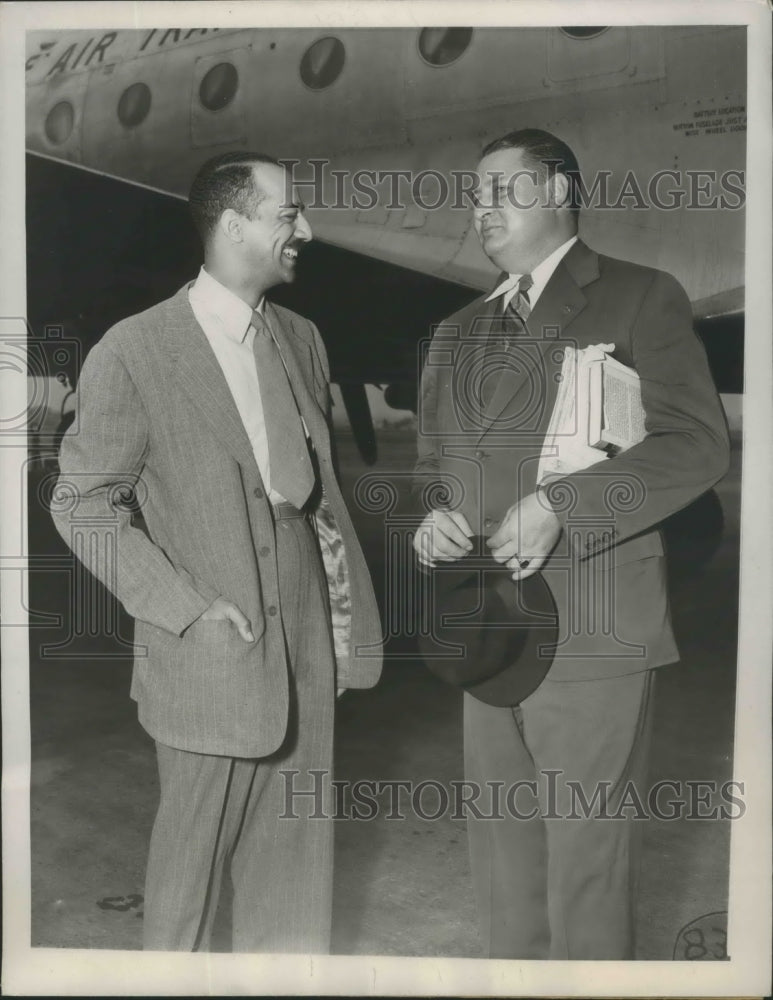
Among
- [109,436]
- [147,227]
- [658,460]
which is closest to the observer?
[109,436]

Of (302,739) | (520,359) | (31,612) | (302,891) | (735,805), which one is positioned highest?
(520,359)

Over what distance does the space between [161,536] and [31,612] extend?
0.43 m

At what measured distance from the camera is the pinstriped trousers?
1468 millimetres

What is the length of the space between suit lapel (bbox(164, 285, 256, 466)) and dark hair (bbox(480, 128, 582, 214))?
656mm

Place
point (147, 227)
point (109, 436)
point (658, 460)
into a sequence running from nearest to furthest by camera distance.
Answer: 1. point (109, 436)
2. point (658, 460)
3. point (147, 227)

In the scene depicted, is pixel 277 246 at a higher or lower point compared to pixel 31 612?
higher

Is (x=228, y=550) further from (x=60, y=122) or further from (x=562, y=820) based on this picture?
(x=60, y=122)

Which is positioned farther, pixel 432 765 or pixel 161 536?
pixel 432 765

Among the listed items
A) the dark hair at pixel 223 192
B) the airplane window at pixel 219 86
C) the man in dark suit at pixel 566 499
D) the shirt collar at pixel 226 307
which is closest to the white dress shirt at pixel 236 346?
the shirt collar at pixel 226 307

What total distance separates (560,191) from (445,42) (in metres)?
0.38

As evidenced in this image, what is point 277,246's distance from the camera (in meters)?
1.52

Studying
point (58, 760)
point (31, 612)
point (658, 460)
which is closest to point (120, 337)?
point (31, 612)

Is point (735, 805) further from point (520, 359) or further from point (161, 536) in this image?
point (161, 536)

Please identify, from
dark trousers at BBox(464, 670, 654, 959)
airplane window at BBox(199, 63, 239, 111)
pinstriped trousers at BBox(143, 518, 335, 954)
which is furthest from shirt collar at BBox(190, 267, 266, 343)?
dark trousers at BBox(464, 670, 654, 959)
